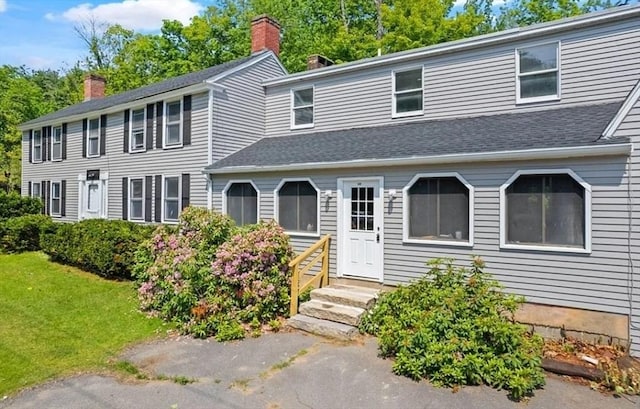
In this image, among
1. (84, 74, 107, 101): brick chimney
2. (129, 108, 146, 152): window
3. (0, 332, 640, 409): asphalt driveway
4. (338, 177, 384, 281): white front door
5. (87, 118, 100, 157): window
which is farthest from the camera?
(84, 74, 107, 101): brick chimney

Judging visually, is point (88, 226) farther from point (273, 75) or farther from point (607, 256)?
point (607, 256)

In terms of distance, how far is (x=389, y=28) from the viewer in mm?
22922

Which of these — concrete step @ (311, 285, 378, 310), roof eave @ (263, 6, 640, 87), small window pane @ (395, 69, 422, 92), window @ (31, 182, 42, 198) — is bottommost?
concrete step @ (311, 285, 378, 310)

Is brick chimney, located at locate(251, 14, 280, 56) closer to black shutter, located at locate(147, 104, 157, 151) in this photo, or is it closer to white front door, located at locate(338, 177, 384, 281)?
black shutter, located at locate(147, 104, 157, 151)

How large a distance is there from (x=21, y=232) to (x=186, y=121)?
742 centimetres

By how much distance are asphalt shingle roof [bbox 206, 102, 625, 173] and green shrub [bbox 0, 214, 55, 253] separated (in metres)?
7.60

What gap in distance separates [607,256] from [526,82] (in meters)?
4.55

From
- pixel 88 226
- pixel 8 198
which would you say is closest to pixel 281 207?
pixel 88 226

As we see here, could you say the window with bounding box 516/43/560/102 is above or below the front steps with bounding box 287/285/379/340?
above

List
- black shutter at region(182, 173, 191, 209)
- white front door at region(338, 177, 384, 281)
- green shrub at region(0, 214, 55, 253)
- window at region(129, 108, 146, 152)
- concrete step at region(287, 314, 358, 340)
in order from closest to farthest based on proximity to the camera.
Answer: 1. concrete step at region(287, 314, 358, 340)
2. white front door at region(338, 177, 384, 281)
3. black shutter at region(182, 173, 191, 209)
4. green shrub at region(0, 214, 55, 253)
5. window at region(129, 108, 146, 152)

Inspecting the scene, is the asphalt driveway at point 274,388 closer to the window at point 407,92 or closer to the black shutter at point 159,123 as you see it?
the window at point 407,92

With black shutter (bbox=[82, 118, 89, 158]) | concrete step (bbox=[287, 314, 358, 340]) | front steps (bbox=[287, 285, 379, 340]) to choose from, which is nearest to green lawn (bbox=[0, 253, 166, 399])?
concrete step (bbox=[287, 314, 358, 340])

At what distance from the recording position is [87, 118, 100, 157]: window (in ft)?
50.5

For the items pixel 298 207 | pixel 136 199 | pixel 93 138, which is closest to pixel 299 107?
pixel 298 207
